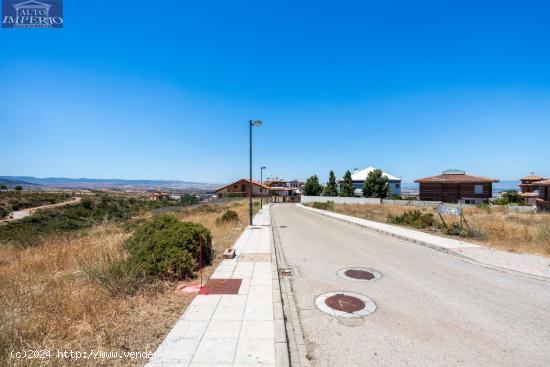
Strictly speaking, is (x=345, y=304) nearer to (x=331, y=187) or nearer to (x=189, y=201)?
(x=189, y=201)

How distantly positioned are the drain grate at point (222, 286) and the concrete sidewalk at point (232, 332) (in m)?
0.15

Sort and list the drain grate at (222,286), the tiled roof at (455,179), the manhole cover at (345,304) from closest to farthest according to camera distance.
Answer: the manhole cover at (345,304) → the drain grate at (222,286) → the tiled roof at (455,179)

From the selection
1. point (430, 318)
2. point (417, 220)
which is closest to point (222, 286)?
point (430, 318)

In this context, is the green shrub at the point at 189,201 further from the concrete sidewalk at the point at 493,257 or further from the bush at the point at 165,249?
the concrete sidewalk at the point at 493,257

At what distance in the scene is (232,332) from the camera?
424 cm

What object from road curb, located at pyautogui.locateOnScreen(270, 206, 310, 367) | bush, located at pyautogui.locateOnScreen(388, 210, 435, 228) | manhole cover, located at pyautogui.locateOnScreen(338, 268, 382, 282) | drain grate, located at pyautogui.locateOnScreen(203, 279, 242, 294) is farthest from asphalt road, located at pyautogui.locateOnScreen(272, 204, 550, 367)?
bush, located at pyautogui.locateOnScreen(388, 210, 435, 228)

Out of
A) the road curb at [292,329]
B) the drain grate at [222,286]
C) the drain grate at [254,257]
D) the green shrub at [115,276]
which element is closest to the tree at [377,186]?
the drain grate at [254,257]

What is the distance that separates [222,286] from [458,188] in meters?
56.3

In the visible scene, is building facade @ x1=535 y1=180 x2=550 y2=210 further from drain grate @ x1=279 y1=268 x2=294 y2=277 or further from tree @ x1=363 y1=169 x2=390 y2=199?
drain grate @ x1=279 y1=268 x2=294 y2=277

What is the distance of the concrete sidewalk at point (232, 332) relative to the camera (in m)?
3.56

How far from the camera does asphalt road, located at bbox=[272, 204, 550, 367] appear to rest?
3.85 m

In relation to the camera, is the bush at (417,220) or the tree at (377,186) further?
the tree at (377,186)

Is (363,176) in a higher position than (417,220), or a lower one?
higher

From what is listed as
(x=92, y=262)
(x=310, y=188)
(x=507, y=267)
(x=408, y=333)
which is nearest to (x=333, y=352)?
(x=408, y=333)
